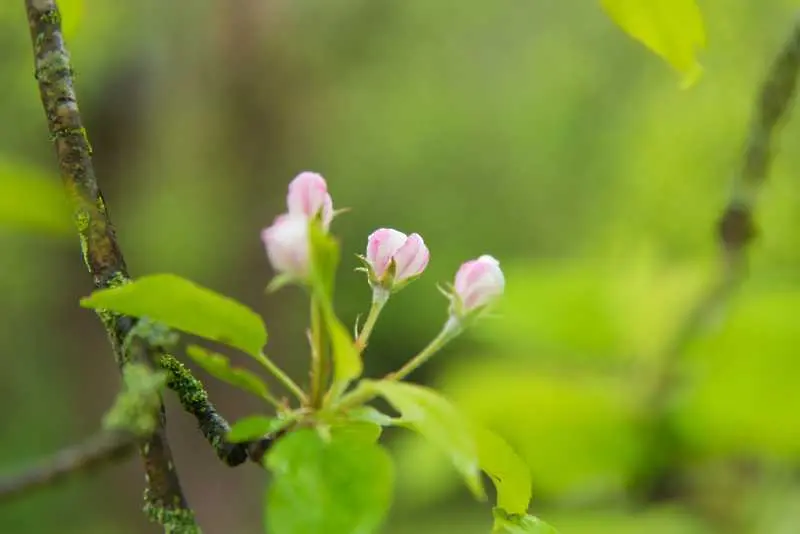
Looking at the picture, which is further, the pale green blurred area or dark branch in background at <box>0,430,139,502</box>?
the pale green blurred area

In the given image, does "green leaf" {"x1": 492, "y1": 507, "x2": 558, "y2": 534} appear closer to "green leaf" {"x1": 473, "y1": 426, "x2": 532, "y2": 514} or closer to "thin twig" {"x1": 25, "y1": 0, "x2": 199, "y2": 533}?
"green leaf" {"x1": 473, "y1": 426, "x2": 532, "y2": 514}

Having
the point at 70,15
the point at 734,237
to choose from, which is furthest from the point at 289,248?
the point at 734,237

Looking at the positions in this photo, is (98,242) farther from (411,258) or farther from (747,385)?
(747,385)

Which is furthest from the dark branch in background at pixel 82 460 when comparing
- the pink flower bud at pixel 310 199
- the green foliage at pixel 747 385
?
the green foliage at pixel 747 385

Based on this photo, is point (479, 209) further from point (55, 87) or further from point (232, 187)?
point (55, 87)

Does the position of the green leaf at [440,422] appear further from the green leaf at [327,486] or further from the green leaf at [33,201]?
the green leaf at [33,201]

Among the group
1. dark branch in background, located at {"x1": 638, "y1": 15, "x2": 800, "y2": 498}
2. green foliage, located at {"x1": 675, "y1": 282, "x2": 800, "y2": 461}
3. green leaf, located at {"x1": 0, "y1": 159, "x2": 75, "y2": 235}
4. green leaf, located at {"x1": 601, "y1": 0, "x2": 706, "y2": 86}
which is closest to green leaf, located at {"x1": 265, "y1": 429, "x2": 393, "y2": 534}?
green leaf, located at {"x1": 0, "y1": 159, "x2": 75, "y2": 235}

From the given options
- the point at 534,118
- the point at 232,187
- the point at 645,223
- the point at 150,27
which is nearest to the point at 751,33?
the point at 645,223
